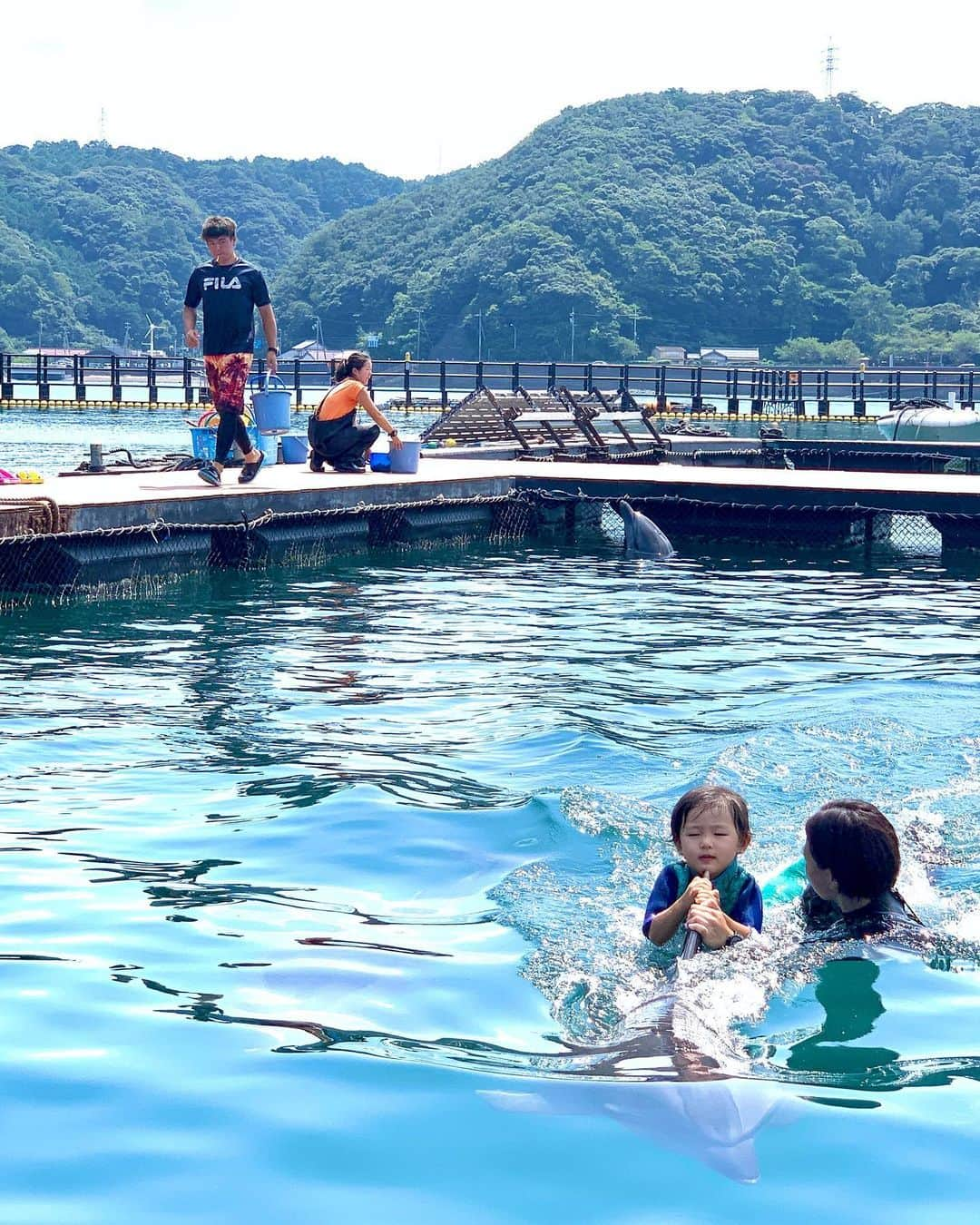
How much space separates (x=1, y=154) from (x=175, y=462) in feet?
575

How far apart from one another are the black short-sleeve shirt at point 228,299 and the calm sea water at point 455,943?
3195 mm

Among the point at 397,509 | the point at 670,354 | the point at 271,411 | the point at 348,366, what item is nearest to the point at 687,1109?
the point at 397,509

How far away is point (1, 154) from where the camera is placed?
17612cm

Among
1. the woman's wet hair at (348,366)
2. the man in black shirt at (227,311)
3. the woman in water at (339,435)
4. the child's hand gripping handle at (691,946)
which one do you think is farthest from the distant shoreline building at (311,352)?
the child's hand gripping handle at (691,946)

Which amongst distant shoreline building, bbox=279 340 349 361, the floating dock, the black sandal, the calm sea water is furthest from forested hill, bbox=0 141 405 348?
the calm sea water

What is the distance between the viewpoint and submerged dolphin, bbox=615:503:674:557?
15359mm

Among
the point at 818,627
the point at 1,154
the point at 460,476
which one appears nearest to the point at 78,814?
the point at 818,627

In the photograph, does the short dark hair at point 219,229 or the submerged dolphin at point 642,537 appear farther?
the submerged dolphin at point 642,537

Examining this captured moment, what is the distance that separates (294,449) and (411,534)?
2.63 meters

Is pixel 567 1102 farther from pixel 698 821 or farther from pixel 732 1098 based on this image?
pixel 698 821

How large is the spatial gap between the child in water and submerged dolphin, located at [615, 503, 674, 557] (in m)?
10.6

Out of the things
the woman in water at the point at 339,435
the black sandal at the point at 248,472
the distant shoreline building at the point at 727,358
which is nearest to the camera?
the black sandal at the point at 248,472

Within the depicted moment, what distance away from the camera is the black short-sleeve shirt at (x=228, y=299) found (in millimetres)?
12375

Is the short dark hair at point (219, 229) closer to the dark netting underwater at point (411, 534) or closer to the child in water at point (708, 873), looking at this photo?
the dark netting underwater at point (411, 534)
